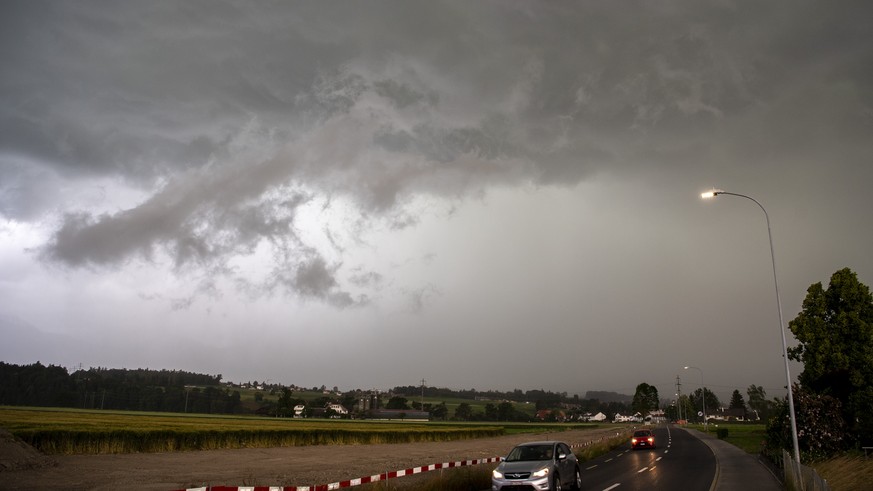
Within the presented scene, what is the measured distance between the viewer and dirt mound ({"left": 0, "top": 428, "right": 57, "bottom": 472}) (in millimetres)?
27469

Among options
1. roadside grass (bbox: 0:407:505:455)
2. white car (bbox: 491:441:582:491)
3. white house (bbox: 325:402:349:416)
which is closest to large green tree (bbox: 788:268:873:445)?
white car (bbox: 491:441:582:491)

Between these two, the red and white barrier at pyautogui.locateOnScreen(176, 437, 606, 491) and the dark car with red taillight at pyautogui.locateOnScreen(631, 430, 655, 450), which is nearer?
the red and white barrier at pyautogui.locateOnScreen(176, 437, 606, 491)

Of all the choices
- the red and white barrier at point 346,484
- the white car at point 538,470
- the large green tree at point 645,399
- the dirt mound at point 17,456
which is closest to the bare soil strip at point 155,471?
the dirt mound at point 17,456

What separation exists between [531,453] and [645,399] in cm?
19539

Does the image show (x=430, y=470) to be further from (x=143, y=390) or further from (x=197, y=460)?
(x=143, y=390)

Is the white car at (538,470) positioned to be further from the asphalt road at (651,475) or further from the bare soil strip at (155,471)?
the bare soil strip at (155,471)

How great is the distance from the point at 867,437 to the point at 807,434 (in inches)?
126

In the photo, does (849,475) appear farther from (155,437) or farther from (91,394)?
(91,394)

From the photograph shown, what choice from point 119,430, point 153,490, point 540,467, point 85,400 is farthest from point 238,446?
point 85,400

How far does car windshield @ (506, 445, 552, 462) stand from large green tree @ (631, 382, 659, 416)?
194 m

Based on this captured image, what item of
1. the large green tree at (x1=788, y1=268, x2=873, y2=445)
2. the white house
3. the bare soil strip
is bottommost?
the white house

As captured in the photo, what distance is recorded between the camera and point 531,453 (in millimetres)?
17219

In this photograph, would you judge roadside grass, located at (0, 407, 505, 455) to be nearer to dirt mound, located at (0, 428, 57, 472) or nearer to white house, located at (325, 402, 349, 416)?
dirt mound, located at (0, 428, 57, 472)

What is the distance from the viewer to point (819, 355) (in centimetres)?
3522
